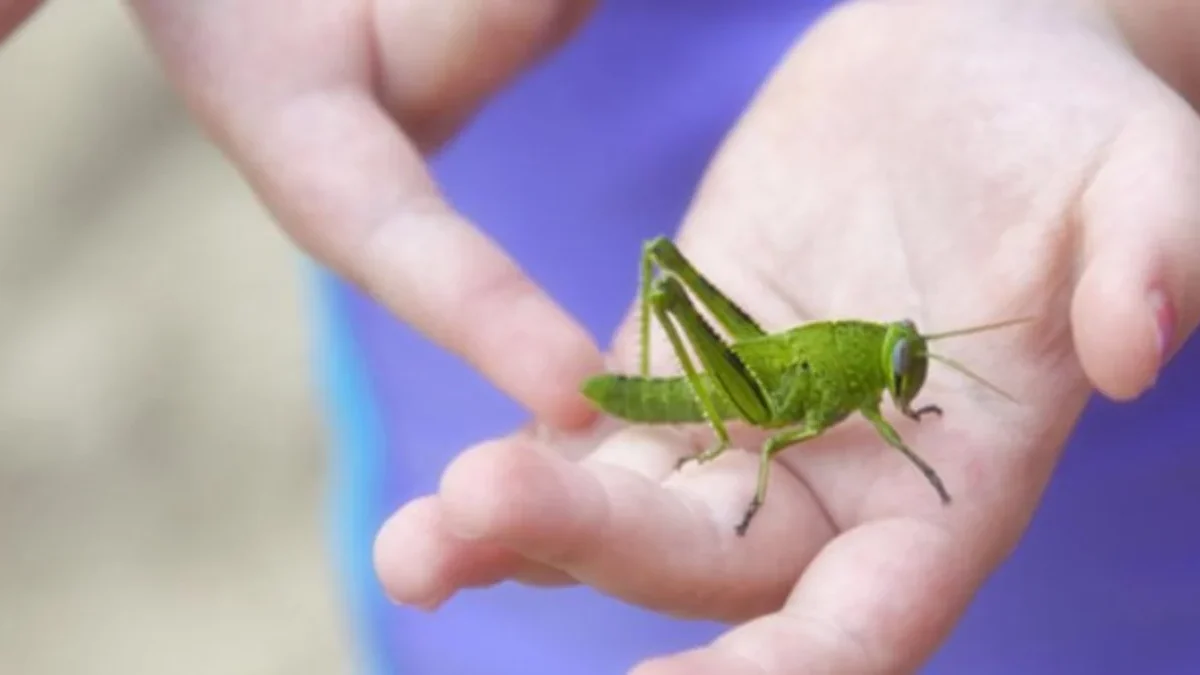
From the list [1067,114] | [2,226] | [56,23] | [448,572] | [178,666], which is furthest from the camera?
[56,23]

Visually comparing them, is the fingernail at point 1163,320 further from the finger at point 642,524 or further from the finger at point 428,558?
the finger at point 428,558

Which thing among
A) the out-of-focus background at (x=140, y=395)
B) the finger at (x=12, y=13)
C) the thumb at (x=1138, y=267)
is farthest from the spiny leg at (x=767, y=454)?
the out-of-focus background at (x=140, y=395)

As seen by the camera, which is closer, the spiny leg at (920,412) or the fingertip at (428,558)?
the fingertip at (428,558)

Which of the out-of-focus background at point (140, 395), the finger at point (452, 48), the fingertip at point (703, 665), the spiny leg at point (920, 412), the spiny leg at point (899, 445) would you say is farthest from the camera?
the out-of-focus background at point (140, 395)

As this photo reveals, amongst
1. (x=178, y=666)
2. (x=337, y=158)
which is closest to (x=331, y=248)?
(x=337, y=158)

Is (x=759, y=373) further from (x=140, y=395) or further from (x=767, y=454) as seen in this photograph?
(x=140, y=395)

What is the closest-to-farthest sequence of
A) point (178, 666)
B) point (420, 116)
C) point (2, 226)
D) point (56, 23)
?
point (420, 116) < point (178, 666) < point (2, 226) < point (56, 23)

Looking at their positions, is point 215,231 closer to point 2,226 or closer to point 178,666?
point 2,226

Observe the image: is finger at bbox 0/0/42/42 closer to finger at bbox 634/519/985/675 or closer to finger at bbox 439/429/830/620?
finger at bbox 439/429/830/620
